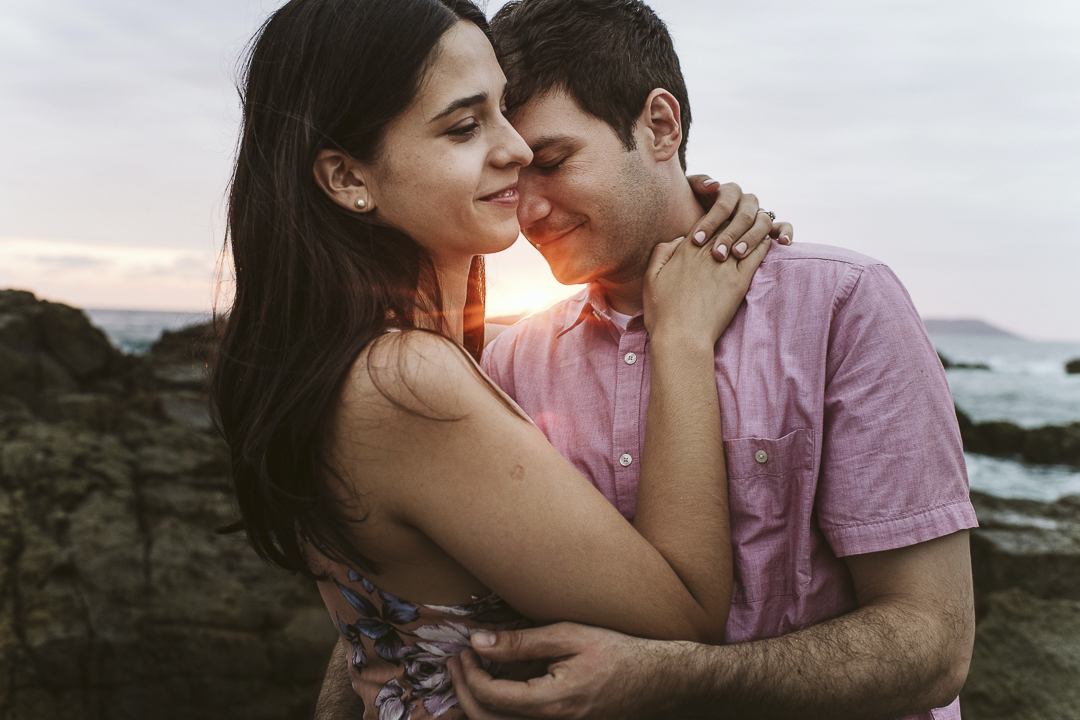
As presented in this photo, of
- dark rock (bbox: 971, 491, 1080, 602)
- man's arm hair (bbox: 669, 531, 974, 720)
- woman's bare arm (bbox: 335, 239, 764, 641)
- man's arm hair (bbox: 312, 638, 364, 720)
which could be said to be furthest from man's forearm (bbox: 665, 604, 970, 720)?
dark rock (bbox: 971, 491, 1080, 602)

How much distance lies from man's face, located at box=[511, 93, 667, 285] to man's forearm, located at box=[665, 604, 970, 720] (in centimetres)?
132

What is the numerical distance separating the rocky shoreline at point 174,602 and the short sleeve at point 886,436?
2.48 meters

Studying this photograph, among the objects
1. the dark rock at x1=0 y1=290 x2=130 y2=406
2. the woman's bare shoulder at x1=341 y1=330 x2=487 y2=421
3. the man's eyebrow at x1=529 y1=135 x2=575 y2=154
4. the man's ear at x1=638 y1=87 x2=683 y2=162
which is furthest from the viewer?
the dark rock at x1=0 y1=290 x2=130 y2=406

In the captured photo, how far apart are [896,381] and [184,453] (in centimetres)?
544

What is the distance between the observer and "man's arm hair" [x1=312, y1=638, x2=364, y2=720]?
91.7 inches

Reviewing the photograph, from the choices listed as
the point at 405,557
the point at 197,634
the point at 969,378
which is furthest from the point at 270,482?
the point at 969,378

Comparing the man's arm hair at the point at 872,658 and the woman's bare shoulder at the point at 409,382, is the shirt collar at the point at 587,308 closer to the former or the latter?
the woman's bare shoulder at the point at 409,382

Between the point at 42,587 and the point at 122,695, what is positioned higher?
the point at 42,587

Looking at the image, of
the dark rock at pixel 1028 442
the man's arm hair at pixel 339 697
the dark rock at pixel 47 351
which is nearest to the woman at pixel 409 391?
the man's arm hair at pixel 339 697

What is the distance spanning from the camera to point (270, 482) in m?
1.66

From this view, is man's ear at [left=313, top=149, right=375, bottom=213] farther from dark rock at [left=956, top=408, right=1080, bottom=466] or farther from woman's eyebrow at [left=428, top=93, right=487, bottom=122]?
dark rock at [left=956, top=408, right=1080, bottom=466]

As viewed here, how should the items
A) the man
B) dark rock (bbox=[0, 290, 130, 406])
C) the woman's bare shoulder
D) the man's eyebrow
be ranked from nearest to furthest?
1. the woman's bare shoulder
2. the man
3. the man's eyebrow
4. dark rock (bbox=[0, 290, 130, 406])

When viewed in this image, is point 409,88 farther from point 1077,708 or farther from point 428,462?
point 1077,708

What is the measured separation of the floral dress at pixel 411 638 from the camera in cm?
179
